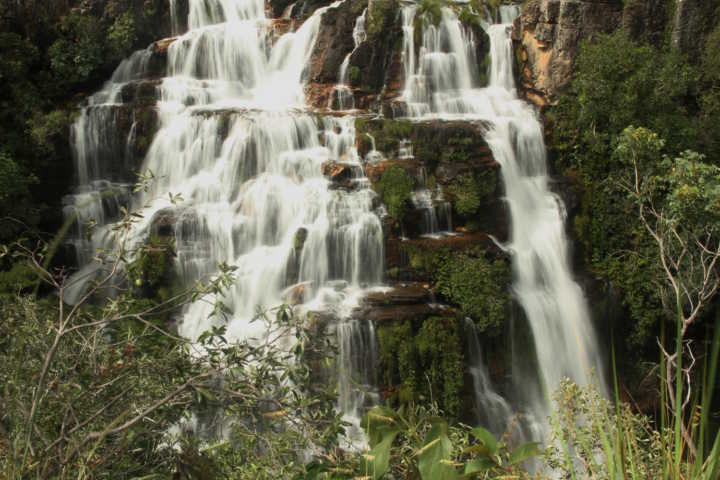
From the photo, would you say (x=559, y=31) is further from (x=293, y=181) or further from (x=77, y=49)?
(x=77, y=49)

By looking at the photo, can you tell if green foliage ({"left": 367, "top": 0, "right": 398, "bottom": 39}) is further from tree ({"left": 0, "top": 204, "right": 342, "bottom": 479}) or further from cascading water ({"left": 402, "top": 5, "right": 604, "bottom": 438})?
tree ({"left": 0, "top": 204, "right": 342, "bottom": 479})

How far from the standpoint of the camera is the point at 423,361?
359 inches

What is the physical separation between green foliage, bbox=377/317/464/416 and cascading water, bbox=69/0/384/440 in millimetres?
351

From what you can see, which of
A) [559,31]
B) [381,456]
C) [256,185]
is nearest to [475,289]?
[256,185]

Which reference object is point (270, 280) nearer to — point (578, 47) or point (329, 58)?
point (329, 58)

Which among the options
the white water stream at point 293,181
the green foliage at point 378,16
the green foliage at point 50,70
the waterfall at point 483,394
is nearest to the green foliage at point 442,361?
the waterfall at point 483,394

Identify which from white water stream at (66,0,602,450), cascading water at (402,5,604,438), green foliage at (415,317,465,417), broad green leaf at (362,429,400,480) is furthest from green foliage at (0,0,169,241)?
broad green leaf at (362,429,400,480)

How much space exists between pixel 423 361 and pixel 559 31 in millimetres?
9912

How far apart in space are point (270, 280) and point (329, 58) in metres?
7.06

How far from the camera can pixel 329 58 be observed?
49.1 feet

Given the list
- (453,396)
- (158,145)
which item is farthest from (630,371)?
(158,145)

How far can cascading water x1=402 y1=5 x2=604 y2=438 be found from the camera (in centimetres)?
1072

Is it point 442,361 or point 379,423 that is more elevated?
point 379,423

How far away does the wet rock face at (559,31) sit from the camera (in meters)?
14.6
